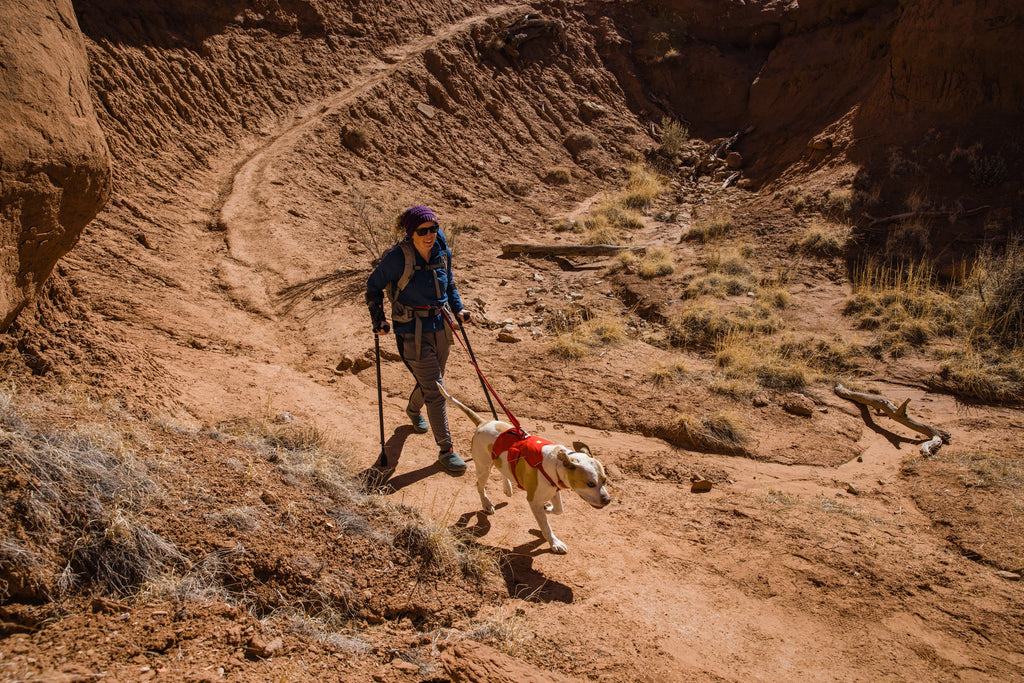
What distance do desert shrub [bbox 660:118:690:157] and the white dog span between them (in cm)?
1323

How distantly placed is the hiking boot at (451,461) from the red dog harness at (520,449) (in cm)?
91

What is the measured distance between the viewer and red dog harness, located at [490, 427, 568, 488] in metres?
3.91

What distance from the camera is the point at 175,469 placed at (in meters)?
3.20

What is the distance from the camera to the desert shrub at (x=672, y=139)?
50.9ft

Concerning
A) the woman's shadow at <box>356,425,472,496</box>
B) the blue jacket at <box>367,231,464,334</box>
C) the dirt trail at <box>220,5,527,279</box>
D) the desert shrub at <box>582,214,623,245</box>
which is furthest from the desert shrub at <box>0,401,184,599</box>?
the desert shrub at <box>582,214,623,245</box>

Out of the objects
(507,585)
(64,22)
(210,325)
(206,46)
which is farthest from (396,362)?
(206,46)

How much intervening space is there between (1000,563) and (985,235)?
6.99 m

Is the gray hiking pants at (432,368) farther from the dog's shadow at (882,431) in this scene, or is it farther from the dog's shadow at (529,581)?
the dog's shadow at (882,431)

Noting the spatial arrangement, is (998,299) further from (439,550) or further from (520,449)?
(439,550)

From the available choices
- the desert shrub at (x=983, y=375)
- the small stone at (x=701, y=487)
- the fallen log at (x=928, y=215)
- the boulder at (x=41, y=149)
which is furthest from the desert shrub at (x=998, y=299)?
the boulder at (x=41, y=149)

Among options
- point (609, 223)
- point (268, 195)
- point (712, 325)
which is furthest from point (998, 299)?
point (268, 195)

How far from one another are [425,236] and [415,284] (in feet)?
1.40

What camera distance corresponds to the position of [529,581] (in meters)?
3.84

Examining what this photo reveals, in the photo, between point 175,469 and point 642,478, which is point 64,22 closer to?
point 175,469
